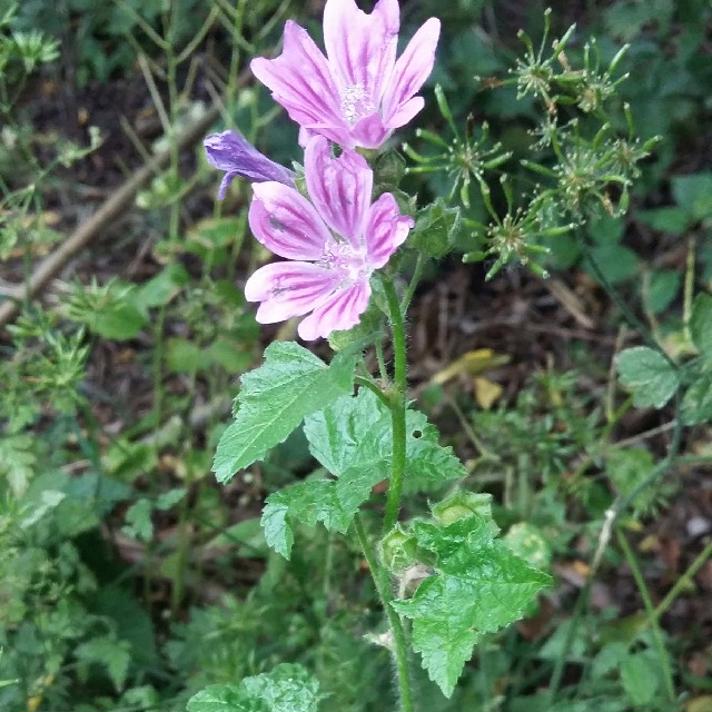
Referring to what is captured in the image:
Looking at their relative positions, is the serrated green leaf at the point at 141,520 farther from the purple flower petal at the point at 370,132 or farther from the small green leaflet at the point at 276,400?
the purple flower petal at the point at 370,132

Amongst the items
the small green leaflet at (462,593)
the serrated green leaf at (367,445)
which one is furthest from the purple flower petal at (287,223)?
the small green leaflet at (462,593)

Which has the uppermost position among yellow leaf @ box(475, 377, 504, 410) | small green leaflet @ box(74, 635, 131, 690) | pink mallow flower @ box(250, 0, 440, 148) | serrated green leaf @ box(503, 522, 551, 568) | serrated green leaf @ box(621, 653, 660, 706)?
pink mallow flower @ box(250, 0, 440, 148)

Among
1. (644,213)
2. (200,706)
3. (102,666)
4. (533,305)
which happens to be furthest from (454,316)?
(200,706)

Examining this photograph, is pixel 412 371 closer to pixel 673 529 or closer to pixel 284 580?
pixel 673 529

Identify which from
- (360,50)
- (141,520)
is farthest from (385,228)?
(141,520)

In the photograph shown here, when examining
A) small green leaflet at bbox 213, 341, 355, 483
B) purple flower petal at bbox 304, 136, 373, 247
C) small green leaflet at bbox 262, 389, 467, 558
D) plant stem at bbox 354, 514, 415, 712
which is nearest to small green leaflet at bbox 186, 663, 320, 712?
plant stem at bbox 354, 514, 415, 712

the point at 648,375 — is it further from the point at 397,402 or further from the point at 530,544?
the point at 397,402

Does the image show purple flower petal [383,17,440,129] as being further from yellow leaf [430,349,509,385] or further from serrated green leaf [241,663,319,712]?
yellow leaf [430,349,509,385]
